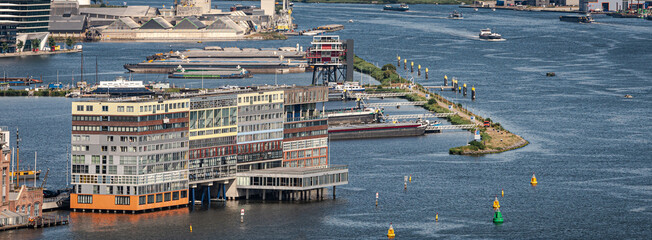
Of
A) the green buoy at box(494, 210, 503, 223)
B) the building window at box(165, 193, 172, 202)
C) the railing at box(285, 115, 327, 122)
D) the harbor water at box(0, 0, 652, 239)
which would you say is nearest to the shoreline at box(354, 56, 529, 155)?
the harbor water at box(0, 0, 652, 239)

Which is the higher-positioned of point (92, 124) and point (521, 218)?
point (92, 124)

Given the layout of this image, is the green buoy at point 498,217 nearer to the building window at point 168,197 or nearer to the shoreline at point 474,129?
the building window at point 168,197

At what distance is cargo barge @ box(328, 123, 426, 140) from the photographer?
499 ft

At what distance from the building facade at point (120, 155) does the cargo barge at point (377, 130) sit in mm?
46008

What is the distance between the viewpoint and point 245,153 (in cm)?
11325

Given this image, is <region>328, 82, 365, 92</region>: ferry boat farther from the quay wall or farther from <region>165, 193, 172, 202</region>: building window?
<region>165, 193, 172, 202</region>: building window

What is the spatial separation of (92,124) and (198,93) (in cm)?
1047

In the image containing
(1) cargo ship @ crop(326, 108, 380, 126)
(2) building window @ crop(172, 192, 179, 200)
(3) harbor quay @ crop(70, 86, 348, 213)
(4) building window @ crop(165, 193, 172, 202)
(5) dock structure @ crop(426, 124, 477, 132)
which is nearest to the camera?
(3) harbor quay @ crop(70, 86, 348, 213)

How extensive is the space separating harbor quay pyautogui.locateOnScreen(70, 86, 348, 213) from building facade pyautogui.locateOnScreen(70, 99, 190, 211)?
72 mm

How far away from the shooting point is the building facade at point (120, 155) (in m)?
105

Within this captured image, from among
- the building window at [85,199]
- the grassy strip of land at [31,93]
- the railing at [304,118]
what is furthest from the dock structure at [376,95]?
the building window at [85,199]

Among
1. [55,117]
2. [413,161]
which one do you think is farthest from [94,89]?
[413,161]

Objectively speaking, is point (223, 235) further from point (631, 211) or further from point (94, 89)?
point (94, 89)

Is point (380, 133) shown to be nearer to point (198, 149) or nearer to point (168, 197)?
point (198, 149)
